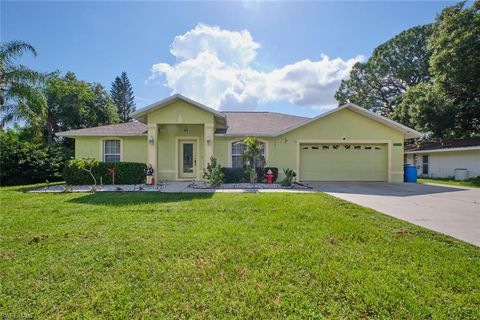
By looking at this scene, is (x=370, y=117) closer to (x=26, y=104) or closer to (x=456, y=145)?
(x=456, y=145)

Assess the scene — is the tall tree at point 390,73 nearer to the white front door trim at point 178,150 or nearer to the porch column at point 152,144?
the white front door trim at point 178,150

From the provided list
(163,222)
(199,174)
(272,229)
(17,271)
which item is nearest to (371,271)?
(272,229)

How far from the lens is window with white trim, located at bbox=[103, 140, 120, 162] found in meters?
14.9

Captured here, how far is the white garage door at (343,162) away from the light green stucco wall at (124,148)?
989 cm

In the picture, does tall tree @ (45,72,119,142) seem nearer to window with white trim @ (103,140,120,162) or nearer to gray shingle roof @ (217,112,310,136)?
window with white trim @ (103,140,120,162)

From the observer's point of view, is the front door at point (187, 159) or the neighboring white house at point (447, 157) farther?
the neighboring white house at point (447, 157)

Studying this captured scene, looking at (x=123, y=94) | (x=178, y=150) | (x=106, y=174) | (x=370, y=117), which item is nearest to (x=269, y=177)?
(x=178, y=150)

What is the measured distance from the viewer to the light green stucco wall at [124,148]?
14.8 m

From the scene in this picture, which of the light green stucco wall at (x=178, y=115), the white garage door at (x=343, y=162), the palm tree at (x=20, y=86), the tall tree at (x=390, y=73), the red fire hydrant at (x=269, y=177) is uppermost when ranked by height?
the tall tree at (x=390, y=73)

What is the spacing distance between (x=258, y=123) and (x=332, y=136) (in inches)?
189

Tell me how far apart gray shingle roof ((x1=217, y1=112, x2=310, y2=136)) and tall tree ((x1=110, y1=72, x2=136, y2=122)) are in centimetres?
3912

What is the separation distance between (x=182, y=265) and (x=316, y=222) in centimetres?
319

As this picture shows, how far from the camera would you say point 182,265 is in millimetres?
3445

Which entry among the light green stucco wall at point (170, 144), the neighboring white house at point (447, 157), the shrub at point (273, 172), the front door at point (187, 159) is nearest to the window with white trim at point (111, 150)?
the light green stucco wall at point (170, 144)
